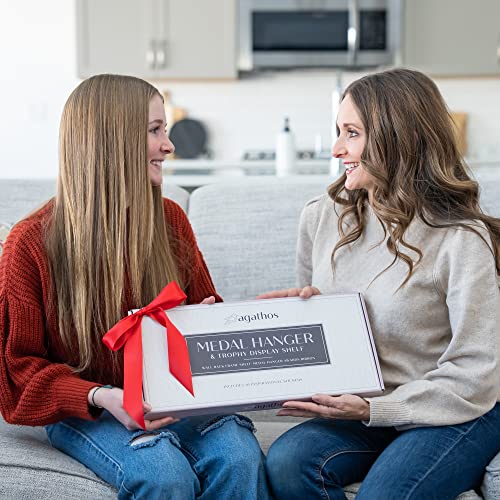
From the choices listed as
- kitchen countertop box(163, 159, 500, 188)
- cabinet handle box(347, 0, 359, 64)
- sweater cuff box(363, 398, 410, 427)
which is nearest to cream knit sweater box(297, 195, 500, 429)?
sweater cuff box(363, 398, 410, 427)

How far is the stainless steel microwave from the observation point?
4.77 metres

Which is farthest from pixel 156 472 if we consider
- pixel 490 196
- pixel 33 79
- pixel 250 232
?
pixel 33 79

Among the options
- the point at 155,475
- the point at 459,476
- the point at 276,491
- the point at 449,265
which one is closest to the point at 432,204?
the point at 449,265

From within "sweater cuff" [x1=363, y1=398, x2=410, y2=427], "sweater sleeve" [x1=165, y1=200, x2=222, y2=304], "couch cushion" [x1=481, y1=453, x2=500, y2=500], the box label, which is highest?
"sweater sleeve" [x1=165, y1=200, x2=222, y2=304]

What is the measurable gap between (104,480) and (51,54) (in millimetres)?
4205

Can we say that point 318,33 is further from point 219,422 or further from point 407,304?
point 219,422

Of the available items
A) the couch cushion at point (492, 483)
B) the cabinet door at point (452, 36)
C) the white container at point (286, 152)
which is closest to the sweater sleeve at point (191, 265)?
the couch cushion at point (492, 483)

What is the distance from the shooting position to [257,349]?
4.98 feet

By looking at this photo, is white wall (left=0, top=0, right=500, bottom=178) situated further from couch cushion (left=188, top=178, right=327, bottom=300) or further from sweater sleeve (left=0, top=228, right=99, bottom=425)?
sweater sleeve (left=0, top=228, right=99, bottom=425)

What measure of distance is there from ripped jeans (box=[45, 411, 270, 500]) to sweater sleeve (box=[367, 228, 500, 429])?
25 cm

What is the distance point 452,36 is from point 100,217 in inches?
149

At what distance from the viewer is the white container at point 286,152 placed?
3.20 m

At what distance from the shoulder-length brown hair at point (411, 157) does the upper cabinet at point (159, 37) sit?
335 cm

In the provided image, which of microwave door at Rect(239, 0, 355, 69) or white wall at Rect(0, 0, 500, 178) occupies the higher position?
microwave door at Rect(239, 0, 355, 69)
